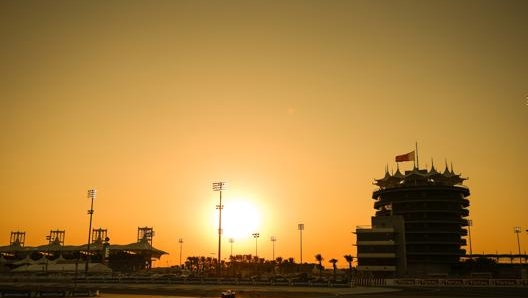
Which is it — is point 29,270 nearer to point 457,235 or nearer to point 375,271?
point 375,271

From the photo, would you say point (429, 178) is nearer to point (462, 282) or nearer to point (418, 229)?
point (418, 229)

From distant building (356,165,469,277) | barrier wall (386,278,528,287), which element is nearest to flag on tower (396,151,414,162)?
distant building (356,165,469,277)

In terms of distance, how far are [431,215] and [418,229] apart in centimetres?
574

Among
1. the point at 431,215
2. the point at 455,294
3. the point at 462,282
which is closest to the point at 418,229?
the point at 431,215

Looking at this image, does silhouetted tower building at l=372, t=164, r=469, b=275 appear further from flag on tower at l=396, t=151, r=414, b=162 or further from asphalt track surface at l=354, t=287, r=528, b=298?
asphalt track surface at l=354, t=287, r=528, b=298

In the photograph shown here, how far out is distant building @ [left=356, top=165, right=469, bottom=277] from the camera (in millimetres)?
133125

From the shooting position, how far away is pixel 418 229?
142125mm

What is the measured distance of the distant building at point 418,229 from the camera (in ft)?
437

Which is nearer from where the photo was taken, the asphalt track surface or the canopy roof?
the asphalt track surface

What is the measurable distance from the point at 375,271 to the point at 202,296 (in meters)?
79.3

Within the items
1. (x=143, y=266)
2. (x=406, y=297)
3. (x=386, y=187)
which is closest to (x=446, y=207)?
(x=386, y=187)

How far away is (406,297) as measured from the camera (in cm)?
5688

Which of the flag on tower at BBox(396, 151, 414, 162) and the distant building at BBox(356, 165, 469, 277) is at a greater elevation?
the flag on tower at BBox(396, 151, 414, 162)

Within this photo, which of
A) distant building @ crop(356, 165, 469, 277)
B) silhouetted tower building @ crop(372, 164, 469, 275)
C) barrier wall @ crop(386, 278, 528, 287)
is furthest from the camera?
silhouetted tower building @ crop(372, 164, 469, 275)
